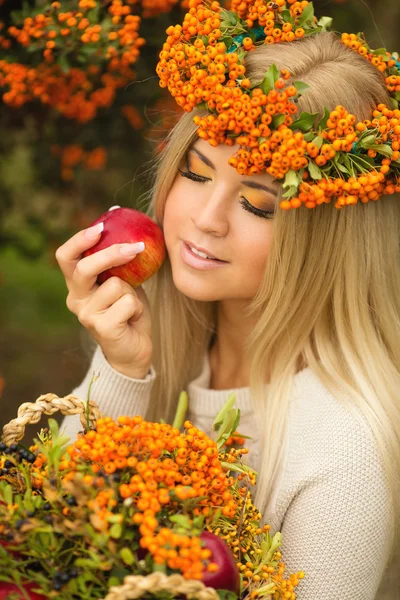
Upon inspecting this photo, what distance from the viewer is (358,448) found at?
2037mm

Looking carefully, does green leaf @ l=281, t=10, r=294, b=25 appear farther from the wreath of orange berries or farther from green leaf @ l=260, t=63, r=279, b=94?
green leaf @ l=260, t=63, r=279, b=94

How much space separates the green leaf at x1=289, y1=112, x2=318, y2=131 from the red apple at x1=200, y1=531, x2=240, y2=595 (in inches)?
42.6

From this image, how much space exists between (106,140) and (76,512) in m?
2.33

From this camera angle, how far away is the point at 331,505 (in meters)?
1.99

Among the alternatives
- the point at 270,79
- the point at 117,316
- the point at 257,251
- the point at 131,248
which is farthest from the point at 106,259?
the point at 270,79

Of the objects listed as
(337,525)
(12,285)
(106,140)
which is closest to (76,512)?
(337,525)

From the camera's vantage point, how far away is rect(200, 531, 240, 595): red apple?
135cm

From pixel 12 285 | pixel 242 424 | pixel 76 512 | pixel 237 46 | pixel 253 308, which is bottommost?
pixel 12 285

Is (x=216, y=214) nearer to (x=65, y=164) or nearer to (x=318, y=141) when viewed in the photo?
(x=318, y=141)

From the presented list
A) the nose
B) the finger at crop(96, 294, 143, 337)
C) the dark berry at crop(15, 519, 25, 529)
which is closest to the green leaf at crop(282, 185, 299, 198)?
the nose

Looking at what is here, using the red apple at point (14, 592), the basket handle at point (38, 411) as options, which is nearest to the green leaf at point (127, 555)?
the red apple at point (14, 592)

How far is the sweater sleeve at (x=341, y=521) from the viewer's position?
1.98 meters

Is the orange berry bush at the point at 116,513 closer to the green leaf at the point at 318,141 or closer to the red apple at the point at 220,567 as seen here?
the red apple at the point at 220,567

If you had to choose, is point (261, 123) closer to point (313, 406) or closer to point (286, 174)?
point (286, 174)
